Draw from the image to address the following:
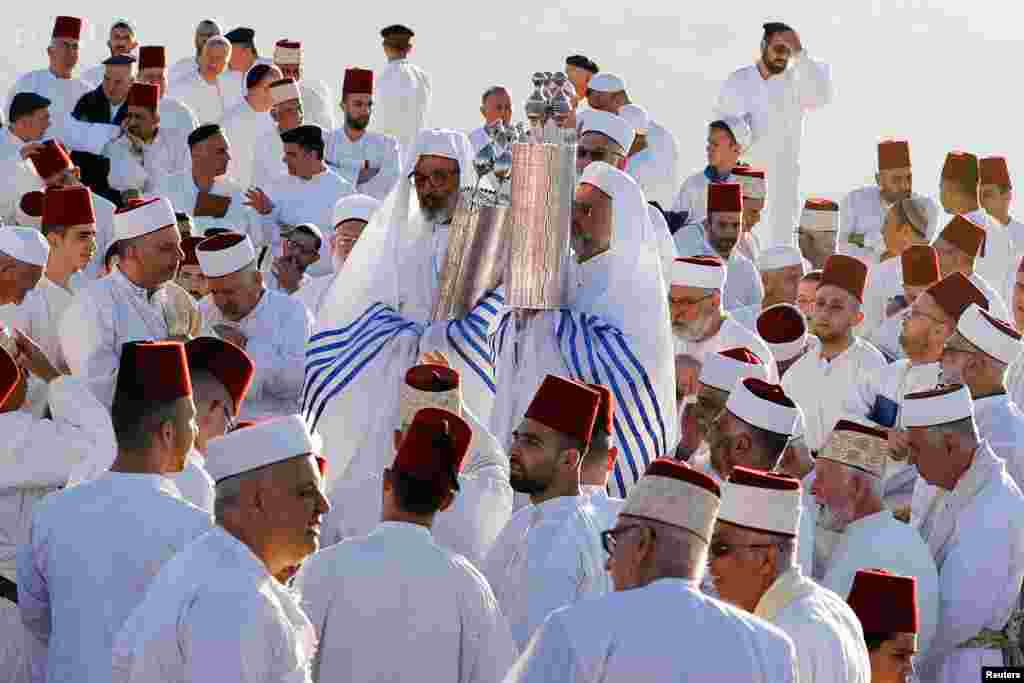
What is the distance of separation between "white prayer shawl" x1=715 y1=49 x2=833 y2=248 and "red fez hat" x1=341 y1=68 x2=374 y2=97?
6.82 feet

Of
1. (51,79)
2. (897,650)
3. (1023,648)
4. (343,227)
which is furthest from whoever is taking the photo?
(51,79)

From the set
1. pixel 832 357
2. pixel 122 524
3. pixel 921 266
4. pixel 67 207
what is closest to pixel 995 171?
pixel 921 266

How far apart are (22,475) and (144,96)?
591 centimetres

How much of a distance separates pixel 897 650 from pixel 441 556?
141 centimetres

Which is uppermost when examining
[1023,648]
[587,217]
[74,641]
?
[587,217]

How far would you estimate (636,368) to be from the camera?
318 inches

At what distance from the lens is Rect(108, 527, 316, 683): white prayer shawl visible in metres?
4.79

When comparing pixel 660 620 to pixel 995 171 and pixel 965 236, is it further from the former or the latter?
pixel 995 171

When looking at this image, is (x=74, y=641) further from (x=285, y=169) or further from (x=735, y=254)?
(x=285, y=169)

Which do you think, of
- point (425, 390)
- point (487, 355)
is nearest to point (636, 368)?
point (487, 355)

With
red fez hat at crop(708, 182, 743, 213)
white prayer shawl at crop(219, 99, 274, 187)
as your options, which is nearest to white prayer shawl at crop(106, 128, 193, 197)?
white prayer shawl at crop(219, 99, 274, 187)

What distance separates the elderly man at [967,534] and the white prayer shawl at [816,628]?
2.11 metres

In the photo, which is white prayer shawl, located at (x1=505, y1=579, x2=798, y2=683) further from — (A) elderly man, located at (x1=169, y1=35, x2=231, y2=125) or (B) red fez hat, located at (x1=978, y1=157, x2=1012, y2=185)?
(A) elderly man, located at (x1=169, y1=35, x2=231, y2=125)

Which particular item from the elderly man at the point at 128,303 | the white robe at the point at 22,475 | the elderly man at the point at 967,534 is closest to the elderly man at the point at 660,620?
the white robe at the point at 22,475
